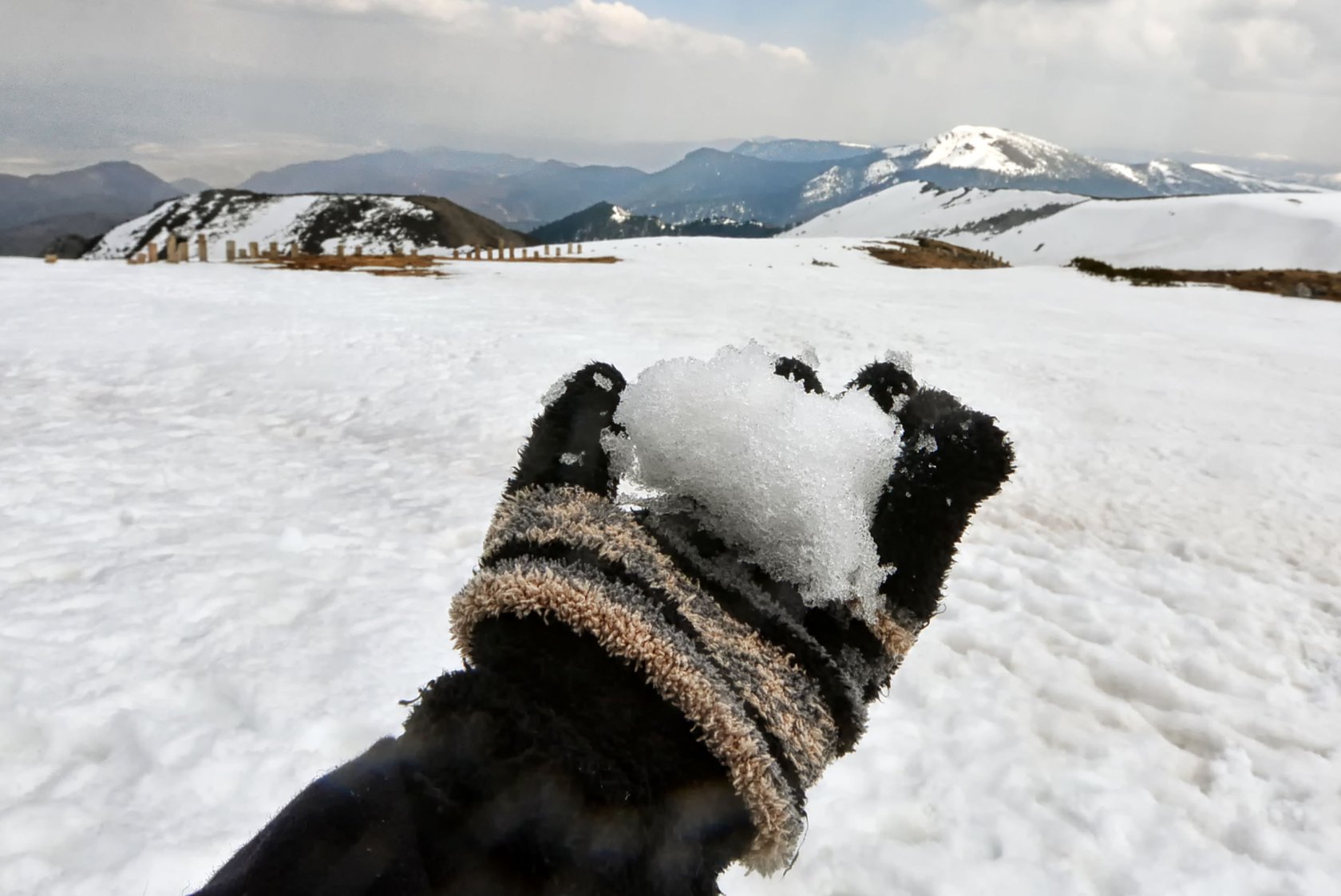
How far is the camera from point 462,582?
3.51 meters

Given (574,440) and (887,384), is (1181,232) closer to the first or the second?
(887,384)

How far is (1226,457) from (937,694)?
4249mm

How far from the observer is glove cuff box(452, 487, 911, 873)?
3.69 feet

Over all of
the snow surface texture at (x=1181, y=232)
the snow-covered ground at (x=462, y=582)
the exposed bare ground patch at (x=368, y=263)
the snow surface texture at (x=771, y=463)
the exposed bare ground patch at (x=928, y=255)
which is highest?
the snow surface texture at (x=1181, y=232)

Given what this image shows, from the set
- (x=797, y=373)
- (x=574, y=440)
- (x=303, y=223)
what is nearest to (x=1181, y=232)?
(x=797, y=373)

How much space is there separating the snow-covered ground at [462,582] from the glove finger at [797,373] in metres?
1.37

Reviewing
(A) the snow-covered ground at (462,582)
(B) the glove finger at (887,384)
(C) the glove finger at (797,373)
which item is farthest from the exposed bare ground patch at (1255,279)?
(C) the glove finger at (797,373)

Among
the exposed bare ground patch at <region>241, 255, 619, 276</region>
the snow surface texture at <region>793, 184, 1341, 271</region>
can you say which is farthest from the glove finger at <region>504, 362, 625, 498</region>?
the snow surface texture at <region>793, 184, 1341, 271</region>

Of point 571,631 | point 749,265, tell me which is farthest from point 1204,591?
point 749,265

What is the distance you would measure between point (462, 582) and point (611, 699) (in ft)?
8.51

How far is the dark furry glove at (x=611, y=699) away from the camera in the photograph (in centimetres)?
95

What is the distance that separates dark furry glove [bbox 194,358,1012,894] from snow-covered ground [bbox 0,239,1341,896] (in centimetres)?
108

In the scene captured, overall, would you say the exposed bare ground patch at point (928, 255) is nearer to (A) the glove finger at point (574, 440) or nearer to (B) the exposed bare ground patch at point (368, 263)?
(B) the exposed bare ground patch at point (368, 263)

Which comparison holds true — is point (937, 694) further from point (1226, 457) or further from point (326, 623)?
point (1226, 457)
